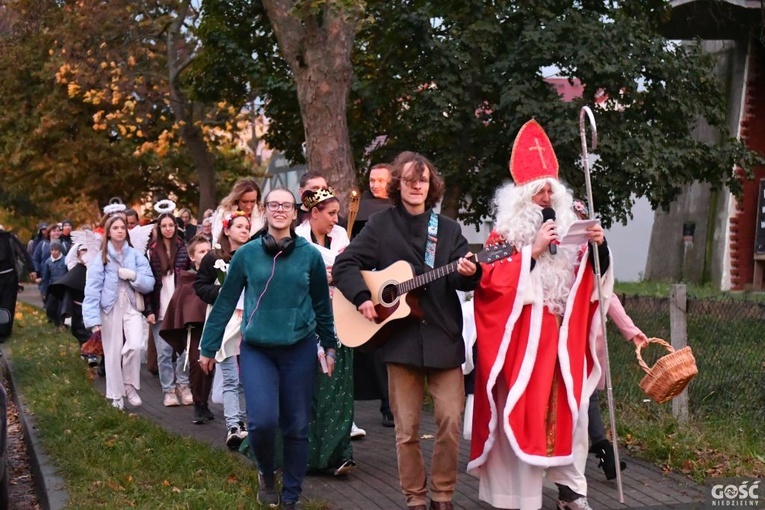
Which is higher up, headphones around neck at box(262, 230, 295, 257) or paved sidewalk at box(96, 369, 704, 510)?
headphones around neck at box(262, 230, 295, 257)

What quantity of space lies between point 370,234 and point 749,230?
2007cm

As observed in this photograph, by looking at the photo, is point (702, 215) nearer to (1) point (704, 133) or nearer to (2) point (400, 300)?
(1) point (704, 133)

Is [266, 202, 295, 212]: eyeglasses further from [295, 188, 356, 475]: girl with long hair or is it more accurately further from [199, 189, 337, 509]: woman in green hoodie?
[295, 188, 356, 475]: girl with long hair

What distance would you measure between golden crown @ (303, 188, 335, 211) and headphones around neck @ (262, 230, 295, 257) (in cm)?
129

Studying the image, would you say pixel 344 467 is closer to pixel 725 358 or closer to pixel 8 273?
pixel 725 358

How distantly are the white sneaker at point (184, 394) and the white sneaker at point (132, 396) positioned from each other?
0.47 metres

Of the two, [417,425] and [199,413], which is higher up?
[417,425]

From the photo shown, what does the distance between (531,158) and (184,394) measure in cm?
619

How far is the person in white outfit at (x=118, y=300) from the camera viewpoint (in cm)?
1094

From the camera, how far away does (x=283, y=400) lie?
22.0 feet

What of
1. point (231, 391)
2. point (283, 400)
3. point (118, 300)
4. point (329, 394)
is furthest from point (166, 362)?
point (283, 400)

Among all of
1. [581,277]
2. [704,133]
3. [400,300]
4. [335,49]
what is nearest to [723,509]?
[581,277]

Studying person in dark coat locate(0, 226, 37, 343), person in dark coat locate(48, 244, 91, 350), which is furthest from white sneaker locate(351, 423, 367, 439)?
person in dark coat locate(0, 226, 37, 343)

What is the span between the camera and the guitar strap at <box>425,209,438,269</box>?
6359mm
